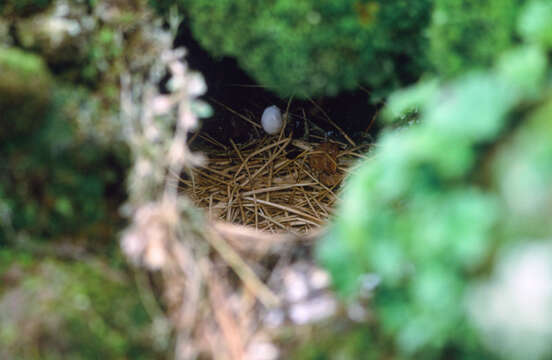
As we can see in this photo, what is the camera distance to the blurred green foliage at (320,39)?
5.41 feet

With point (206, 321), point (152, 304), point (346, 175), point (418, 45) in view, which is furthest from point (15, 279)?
point (346, 175)

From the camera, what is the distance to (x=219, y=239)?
1.54 meters

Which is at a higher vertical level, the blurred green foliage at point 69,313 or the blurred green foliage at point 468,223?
the blurred green foliage at point 468,223

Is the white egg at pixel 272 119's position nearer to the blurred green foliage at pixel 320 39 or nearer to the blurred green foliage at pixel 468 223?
the blurred green foliage at pixel 320 39

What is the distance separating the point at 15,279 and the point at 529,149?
1.37m

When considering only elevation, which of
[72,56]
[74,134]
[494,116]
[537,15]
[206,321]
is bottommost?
[206,321]

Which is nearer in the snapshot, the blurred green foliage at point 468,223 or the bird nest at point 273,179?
the blurred green foliage at point 468,223

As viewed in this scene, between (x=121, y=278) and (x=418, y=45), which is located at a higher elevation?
(x=418, y=45)

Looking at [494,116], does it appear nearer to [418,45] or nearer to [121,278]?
[418,45]

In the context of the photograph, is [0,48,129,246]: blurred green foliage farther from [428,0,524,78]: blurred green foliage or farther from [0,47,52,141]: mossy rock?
[428,0,524,78]: blurred green foliage

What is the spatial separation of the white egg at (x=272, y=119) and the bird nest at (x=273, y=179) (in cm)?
6

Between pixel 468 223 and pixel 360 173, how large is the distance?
1.65 ft

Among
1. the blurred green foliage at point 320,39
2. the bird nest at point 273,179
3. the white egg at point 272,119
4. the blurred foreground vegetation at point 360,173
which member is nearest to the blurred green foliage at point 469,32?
the blurred foreground vegetation at point 360,173

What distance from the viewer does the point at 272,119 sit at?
2791 millimetres
